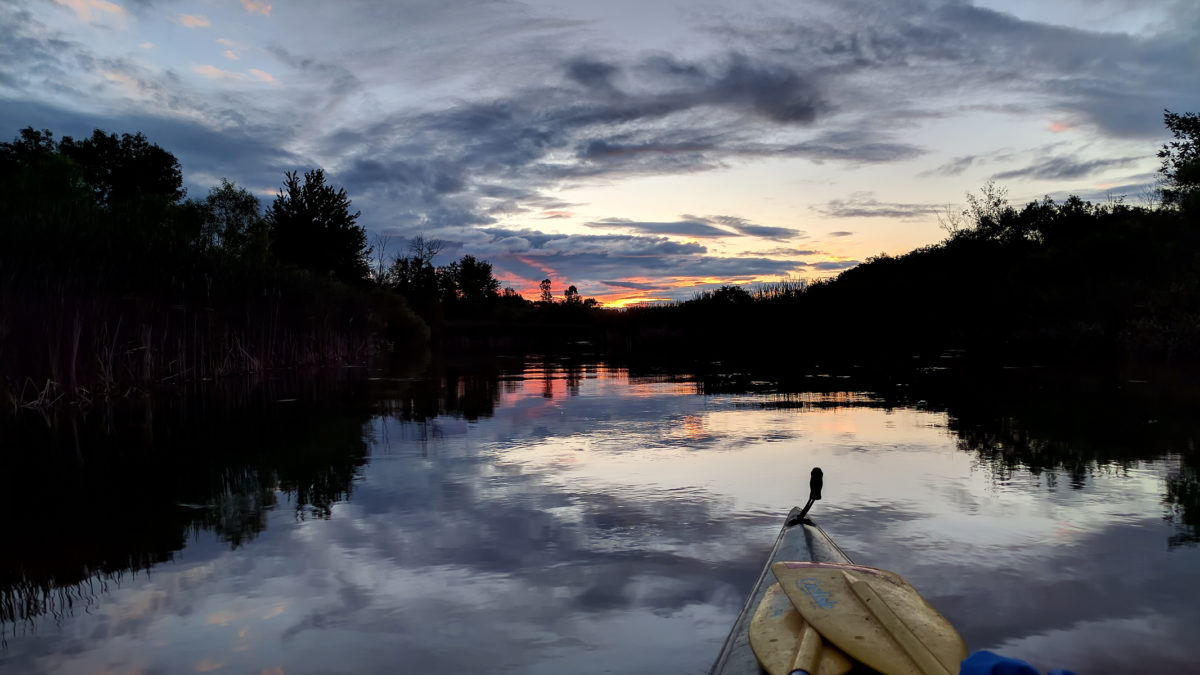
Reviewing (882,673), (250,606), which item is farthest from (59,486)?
(882,673)

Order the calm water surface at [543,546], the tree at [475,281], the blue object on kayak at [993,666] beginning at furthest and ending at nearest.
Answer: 1. the tree at [475,281]
2. the calm water surface at [543,546]
3. the blue object on kayak at [993,666]

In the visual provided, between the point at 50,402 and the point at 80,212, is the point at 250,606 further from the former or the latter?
the point at 80,212

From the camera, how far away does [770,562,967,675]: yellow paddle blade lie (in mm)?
2275

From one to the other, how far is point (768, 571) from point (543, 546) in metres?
1.75

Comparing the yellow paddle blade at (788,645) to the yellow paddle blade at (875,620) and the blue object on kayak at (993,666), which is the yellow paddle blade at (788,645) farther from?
the blue object on kayak at (993,666)

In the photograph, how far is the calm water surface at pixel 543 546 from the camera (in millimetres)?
3205

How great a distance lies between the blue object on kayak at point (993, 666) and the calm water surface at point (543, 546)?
1104 mm

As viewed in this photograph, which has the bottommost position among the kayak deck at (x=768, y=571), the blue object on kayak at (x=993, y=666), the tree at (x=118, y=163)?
the kayak deck at (x=768, y=571)

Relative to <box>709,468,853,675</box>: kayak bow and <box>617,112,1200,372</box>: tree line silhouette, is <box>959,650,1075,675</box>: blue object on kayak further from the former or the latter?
<box>617,112,1200,372</box>: tree line silhouette

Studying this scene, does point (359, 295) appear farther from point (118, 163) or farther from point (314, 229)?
point (118, 163)

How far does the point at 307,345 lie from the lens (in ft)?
75.7

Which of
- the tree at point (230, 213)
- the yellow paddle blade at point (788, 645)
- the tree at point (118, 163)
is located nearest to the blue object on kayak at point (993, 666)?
the yellow paddle blade at point (788, 645)

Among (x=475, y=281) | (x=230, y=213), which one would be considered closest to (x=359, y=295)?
(x=230, y=213)

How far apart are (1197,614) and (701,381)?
46.0ft
